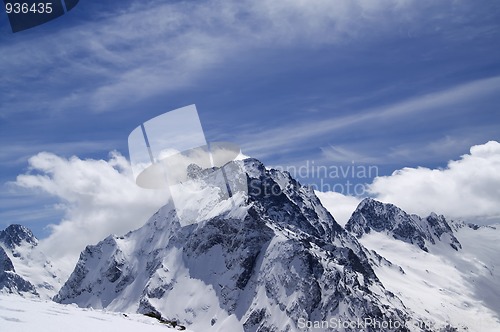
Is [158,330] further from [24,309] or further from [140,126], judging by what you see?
[140,126]

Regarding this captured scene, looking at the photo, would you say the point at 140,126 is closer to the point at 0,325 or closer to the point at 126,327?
the point at 126,327

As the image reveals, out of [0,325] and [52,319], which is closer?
[0,325]

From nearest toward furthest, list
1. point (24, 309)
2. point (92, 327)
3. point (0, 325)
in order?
point (0, 325) → point (92, 327) → point (24, 309)

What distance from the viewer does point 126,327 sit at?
24.4 meters

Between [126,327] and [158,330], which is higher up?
[126,327]

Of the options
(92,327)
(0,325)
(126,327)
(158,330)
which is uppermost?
(0,325)

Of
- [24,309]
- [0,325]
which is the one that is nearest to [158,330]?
[24,309]

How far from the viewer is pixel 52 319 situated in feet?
74.6

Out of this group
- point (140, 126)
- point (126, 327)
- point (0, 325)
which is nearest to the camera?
point (0, 325)

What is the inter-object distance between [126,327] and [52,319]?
3677mm

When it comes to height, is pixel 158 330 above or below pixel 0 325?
below

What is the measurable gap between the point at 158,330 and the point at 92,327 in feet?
17.5

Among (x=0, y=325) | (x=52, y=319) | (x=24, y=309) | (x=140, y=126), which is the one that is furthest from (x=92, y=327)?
(x=140, y=126)

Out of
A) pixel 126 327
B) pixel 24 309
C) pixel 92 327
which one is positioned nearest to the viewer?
pixel 92 327
